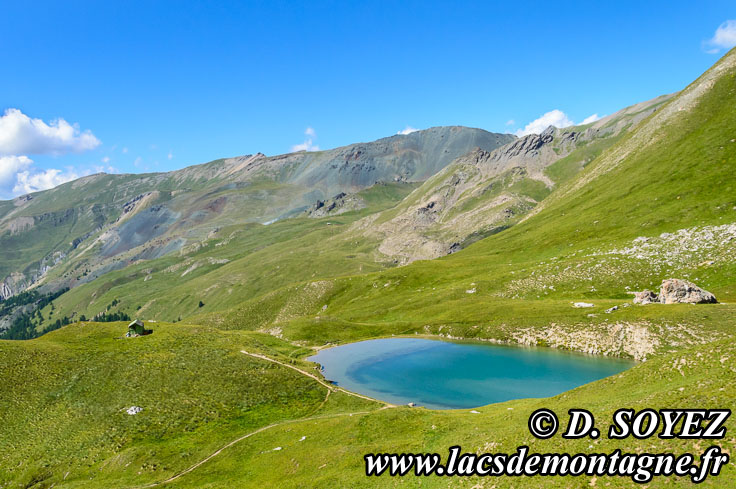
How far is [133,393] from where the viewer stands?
6109 centimetres

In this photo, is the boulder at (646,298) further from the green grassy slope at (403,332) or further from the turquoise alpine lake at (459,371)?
A: the turquoise alpine lake at (459,371)

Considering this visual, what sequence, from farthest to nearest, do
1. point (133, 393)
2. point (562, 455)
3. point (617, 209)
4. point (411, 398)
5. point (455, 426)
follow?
point (617, 209) < point (411, 398) < point (133, 393) < point (455, 426) < point (562, 455)

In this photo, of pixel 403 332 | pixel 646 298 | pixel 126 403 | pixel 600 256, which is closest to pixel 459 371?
pixel 403 332

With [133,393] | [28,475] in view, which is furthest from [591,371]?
[28,475]

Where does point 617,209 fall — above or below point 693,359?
above

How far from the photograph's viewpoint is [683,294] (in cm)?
8069

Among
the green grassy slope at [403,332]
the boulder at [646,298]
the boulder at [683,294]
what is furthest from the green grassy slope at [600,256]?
the boulder at [683,294]

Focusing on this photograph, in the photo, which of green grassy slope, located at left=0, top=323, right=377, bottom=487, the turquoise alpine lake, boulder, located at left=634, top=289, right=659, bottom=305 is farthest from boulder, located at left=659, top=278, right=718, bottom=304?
green grassy slope, located at left=0, top=323, right=377, bottom=487

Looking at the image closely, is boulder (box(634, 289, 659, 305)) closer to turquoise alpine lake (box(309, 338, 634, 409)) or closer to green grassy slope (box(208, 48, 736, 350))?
green grassy slope (box(208, 48, 736, 350))

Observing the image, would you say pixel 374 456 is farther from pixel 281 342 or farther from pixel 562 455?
pixel 281 342

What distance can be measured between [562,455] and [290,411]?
4624 cm

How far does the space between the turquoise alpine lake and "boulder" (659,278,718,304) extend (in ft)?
75.5

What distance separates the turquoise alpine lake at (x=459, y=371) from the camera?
63562mm

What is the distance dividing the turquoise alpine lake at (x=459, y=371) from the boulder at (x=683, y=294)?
23.0 m
